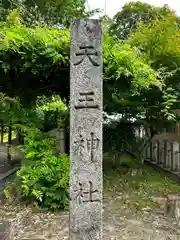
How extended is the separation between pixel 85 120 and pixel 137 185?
11.7 ft

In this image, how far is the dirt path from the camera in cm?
326

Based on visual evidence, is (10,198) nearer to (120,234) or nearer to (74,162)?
(120,234)

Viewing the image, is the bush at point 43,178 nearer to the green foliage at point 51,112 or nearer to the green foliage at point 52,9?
the green foliage at point 51,112

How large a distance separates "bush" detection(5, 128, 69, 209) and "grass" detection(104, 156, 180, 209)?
1.19 meters

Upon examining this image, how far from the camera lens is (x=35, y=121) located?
16.8 ft

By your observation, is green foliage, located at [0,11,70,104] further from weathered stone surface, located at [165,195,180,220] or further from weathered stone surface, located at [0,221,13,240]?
weathered stone surface, located at [165,195,180,220]

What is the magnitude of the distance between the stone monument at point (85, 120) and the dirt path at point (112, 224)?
973 millimetres

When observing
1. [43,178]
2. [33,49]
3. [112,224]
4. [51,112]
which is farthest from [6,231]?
[51,112]

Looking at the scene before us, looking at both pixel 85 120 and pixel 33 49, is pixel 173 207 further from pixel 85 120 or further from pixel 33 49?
pixel 33 49

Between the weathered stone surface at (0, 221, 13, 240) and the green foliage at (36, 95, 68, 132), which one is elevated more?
the green foliage at (36, 95, 68, 132)

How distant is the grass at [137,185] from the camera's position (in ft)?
15.7

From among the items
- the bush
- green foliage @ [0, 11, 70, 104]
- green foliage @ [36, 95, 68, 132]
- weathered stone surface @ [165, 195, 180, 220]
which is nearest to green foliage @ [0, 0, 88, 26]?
green foliage @ [36, 95, 68, 132]

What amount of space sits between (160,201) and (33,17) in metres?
5.43

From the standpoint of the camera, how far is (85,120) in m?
2.41
